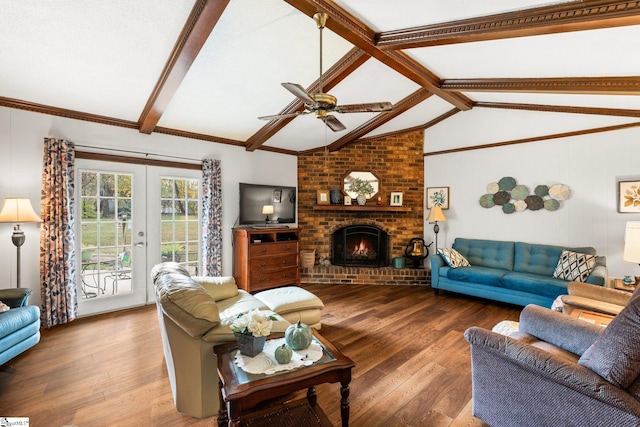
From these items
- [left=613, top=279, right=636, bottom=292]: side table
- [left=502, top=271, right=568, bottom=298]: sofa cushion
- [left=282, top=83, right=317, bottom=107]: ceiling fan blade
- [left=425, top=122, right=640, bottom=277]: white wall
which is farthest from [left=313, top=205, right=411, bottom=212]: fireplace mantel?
[left=282, top=83, right=317, bottom=107]: ceiling fan blade

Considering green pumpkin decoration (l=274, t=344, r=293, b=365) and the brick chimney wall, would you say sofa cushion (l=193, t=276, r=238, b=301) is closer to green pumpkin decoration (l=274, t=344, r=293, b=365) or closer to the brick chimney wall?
green pumpkin decoration (l=274, t=344, r=293, b=365)

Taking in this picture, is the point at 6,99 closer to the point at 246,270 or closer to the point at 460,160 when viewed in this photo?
the point at 246,270

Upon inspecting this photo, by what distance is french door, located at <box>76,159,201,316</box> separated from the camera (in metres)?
3.56

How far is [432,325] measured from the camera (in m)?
3.38

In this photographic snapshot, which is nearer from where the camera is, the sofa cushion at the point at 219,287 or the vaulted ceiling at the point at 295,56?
the vaulted ceiling at the point at 295,56

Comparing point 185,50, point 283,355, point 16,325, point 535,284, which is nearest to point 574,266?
point 535,284

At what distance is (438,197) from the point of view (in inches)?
209

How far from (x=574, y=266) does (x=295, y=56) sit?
4.18m

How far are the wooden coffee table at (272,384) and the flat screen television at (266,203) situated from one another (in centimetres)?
318

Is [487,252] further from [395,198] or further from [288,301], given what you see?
[288,301]

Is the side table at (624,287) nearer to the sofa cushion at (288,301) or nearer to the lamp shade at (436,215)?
the lamp shade at (436,215)

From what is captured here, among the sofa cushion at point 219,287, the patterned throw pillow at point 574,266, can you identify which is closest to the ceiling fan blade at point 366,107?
the sofa cushion at point 219,287

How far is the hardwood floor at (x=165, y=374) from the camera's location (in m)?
1.90

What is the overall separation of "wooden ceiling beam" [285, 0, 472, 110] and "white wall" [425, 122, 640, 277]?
1919 millimetres
